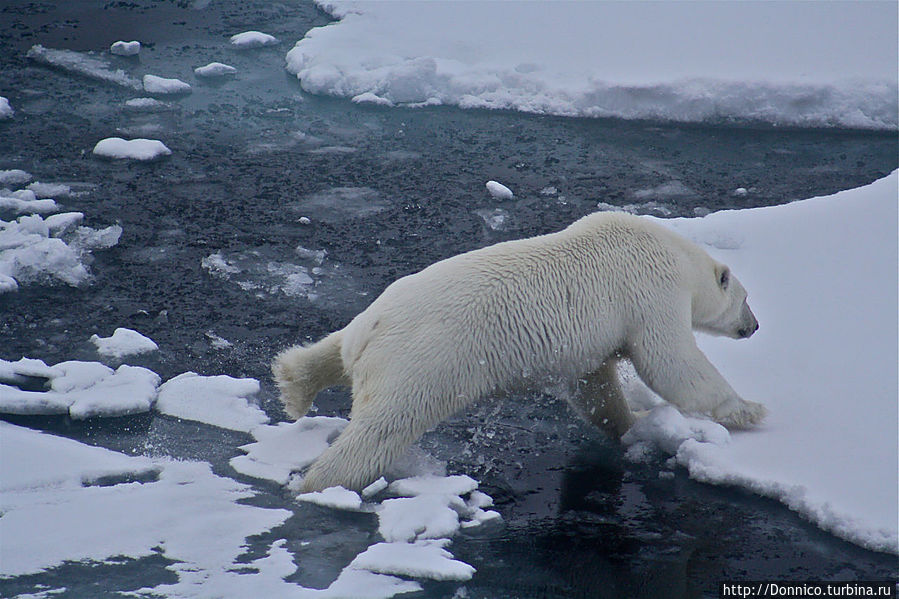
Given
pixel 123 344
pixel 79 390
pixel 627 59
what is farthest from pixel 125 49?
pixel 79 390

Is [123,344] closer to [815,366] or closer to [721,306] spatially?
[721,306]

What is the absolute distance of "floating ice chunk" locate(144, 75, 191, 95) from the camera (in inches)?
487

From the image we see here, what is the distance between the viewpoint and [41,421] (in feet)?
17.5

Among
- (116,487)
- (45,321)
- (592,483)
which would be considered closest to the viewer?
(116,487)

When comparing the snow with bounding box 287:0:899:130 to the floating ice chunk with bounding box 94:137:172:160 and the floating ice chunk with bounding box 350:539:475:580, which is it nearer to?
the floating ice chunk with bounding box 94:137:172:160

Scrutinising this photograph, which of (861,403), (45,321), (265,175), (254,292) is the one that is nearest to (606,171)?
(265,175)

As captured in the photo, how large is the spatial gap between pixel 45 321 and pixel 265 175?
11.6 feet

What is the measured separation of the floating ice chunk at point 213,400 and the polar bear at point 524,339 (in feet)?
0.98

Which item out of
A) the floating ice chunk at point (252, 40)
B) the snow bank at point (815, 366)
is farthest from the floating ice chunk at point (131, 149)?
the snow bank at point (815, 366)

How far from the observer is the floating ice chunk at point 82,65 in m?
12.8

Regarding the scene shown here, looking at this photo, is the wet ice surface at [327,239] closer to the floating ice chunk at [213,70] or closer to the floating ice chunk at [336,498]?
the floating ice chunk at [336,498]

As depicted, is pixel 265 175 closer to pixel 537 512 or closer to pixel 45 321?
pixel 45 321

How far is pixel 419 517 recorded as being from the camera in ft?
14.5

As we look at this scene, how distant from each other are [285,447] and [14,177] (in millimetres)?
5627
